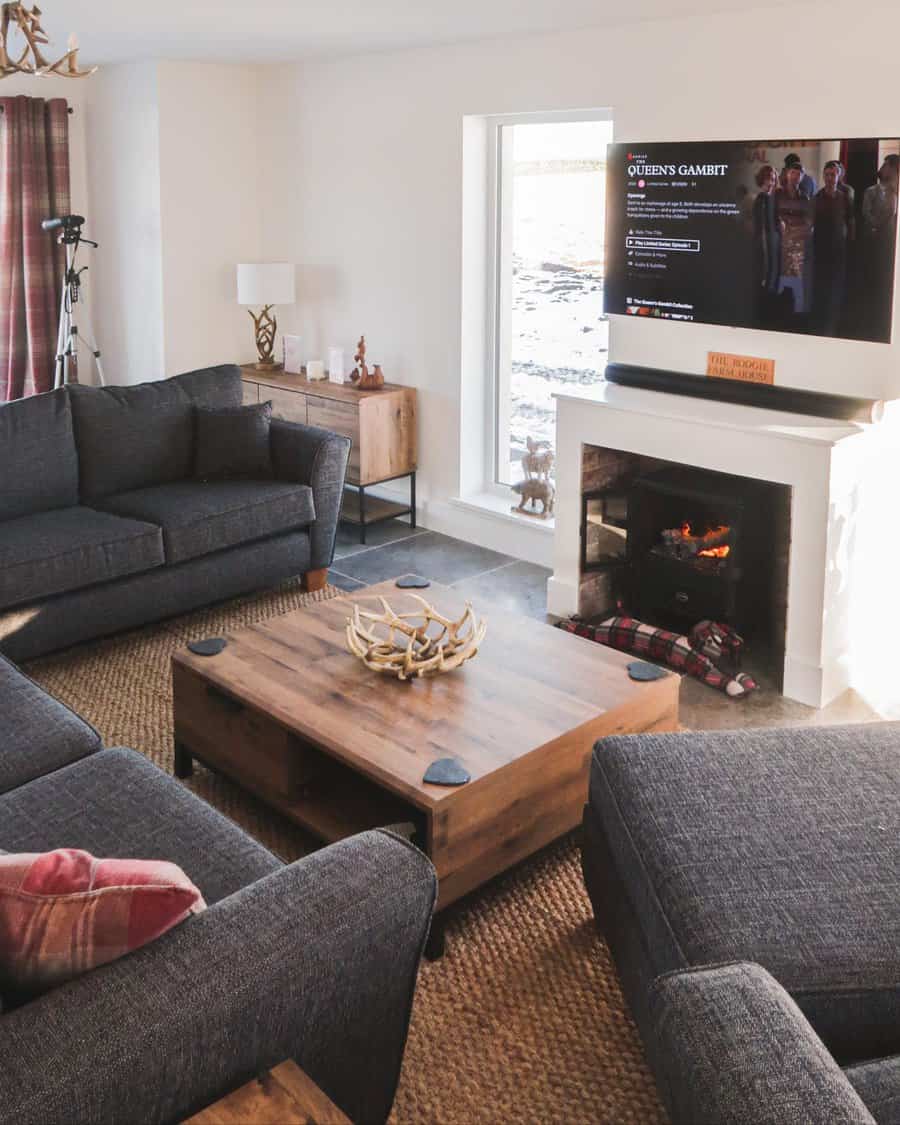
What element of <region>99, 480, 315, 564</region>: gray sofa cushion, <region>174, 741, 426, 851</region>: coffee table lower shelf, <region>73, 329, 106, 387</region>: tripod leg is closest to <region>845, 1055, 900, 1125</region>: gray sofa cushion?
<region>174, 741, 426, 851</region>: coffee table lower shelf

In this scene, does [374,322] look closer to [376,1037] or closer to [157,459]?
[157,459]

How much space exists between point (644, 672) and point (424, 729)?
2.12 feet

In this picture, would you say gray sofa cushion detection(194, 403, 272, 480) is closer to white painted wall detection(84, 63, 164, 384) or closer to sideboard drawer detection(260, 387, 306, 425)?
sideboard drawer detection(260, 387, 306, 425)

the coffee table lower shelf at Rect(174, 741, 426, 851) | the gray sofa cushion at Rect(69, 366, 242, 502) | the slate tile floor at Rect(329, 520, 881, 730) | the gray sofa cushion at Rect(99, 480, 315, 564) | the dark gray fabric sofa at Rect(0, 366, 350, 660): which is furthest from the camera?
the gray sofa cushion at Rect(69, 366, 242, 502)

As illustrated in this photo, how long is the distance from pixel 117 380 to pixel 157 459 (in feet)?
7.19

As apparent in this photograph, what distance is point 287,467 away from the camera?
475 cm

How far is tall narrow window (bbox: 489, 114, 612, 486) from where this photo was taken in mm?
4934

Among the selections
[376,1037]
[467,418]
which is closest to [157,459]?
[467,418]

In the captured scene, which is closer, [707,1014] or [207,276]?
[707,1014]

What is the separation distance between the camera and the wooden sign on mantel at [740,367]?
4.20m

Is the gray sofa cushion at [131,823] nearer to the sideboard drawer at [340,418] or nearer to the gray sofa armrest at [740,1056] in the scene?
the gray sofa armrest at [740,1056]

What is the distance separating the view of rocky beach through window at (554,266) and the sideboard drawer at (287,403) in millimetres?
1025

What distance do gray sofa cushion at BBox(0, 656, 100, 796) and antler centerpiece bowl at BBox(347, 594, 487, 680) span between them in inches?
30.1

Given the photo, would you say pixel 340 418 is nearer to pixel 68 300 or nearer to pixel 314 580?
pixel 314 580
